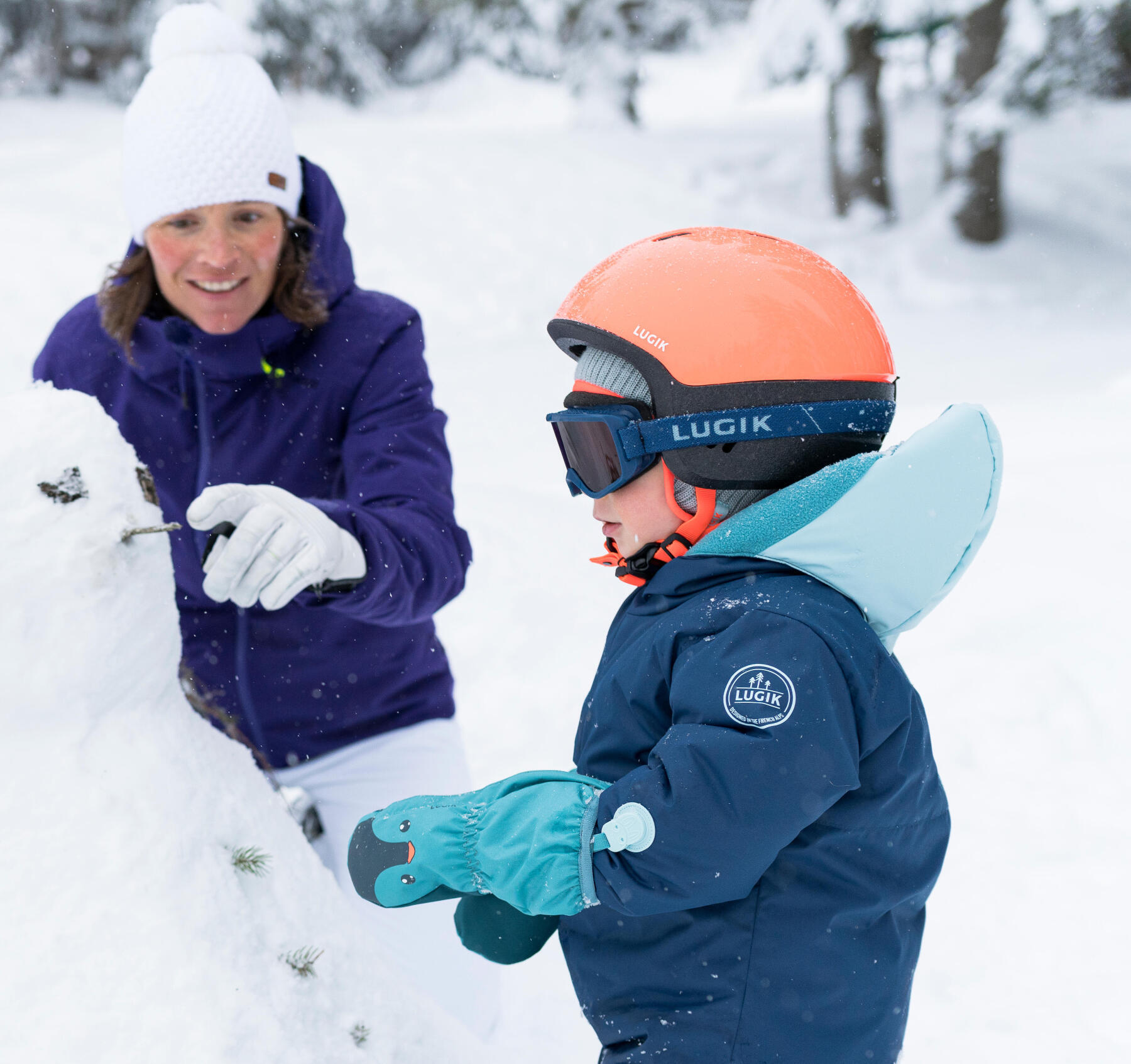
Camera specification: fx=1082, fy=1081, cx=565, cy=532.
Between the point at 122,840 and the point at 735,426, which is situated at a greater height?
the point at 735,426

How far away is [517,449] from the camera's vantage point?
8.34 metres

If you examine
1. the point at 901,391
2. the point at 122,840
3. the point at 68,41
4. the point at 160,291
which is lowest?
the point at 901,391

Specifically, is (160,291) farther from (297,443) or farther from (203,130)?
(297,443)

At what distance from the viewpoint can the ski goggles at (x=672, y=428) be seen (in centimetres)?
169

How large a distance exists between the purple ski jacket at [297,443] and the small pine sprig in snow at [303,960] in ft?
2.46

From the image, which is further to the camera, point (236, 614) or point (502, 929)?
point (236, 614)

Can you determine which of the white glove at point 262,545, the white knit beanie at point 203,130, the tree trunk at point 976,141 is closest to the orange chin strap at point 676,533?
the white glove at point 262,545

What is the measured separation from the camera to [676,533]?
1781 mm

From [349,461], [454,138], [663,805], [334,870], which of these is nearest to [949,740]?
[334,870]

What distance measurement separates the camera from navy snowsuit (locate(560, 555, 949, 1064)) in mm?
1444

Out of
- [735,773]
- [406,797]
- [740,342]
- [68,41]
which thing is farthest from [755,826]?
[68,41]

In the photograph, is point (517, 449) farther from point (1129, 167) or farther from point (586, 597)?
point (1129, 167)

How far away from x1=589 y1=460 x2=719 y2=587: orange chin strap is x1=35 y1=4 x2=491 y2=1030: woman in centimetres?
72

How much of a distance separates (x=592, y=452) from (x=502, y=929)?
85 centimetres
